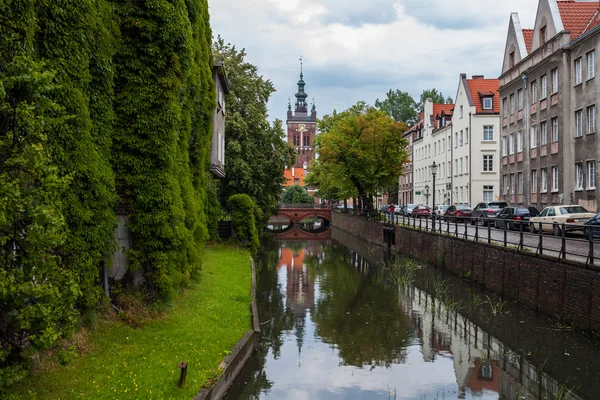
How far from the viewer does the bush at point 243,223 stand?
107ft

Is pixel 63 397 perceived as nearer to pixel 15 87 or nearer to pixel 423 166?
pixel 15 87

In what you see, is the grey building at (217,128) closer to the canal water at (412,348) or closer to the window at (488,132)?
the canal water at (412,348)

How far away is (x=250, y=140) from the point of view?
4109 centimetres

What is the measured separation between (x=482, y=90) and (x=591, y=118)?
95.3ft

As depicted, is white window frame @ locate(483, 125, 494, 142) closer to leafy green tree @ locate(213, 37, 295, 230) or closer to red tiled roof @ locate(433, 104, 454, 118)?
red tiled roof @ locate(433, 104, 454, 118)

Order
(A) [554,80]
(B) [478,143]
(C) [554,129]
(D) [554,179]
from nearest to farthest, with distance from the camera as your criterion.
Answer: (A) [554,80]
(D) [554,179]
(C) [554,129]
(B) [478,143]

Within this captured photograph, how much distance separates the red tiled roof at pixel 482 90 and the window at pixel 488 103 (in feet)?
0.63

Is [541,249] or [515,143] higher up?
[515,143]

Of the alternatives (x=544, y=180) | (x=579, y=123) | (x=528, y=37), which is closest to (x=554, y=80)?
(x=579, y=123)

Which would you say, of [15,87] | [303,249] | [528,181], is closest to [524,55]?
[528,181]

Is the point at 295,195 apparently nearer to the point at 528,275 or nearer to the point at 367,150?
the point at 367,150

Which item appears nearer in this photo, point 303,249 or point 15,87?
point 15,87

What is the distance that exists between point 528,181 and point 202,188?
90.4 ft

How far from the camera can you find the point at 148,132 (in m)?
13.6
